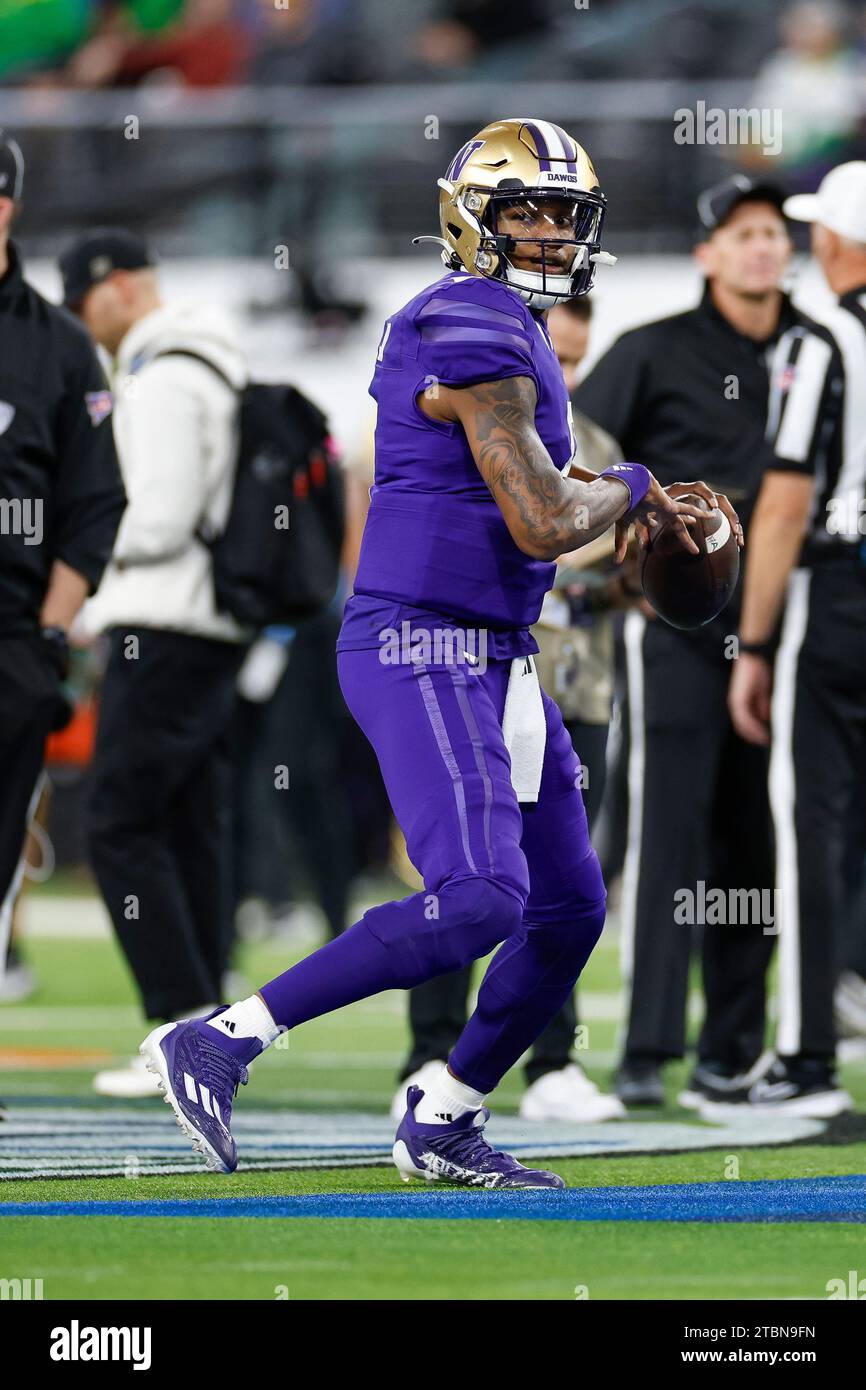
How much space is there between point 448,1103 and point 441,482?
4.44ft

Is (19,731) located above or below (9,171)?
below

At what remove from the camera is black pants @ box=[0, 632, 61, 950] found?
6.03m

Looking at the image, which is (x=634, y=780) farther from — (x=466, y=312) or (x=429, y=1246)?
(x=429, y=1246)

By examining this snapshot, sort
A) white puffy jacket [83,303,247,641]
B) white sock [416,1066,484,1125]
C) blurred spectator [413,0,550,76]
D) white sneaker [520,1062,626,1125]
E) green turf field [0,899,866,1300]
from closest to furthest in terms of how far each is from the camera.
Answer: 1. green turf field [0,899,866,1300]
2. white sock [416,1066,484,1125]
3. white sneaker [520,1062,626,1125]
4. white puffy jacket [83,303,247,641]
5. blurred spectator [413,0,550,76]

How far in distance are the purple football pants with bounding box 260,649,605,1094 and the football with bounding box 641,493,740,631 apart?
0.42m

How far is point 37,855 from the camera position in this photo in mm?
11398

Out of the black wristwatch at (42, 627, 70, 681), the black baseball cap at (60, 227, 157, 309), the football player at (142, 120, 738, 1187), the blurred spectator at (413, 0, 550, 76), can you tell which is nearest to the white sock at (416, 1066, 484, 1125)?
the football player at (142, 120, 738, 1187)

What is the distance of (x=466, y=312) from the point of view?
187 inches

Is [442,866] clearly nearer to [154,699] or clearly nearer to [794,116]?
[154,699]

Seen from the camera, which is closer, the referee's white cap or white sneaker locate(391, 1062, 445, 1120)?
white sneaker locate(391, 1062, 445, 1120)

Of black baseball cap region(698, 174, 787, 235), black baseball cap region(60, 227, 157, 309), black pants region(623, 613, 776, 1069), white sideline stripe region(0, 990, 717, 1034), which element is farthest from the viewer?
white sideline stripe region(0, 990, 717, 1034)

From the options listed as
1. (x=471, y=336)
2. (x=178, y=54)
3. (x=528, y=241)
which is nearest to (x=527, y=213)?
(x=528, y=241)

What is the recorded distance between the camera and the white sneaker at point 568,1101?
20.8 feet

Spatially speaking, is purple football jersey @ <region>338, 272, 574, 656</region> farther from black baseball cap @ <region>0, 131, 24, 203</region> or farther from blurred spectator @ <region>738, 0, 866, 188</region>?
blurred spectator @ <region>738, 0, 866, 188</region>
